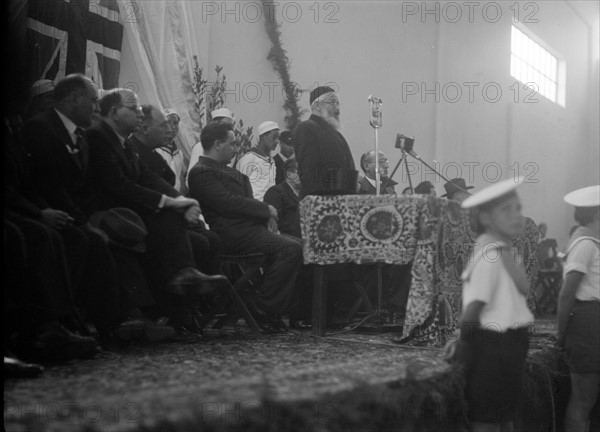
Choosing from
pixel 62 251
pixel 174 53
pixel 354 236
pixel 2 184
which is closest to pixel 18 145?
pixel 2 184

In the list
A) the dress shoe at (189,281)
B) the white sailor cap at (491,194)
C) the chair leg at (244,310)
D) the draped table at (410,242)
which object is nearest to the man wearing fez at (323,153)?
the draped table at (410,242)

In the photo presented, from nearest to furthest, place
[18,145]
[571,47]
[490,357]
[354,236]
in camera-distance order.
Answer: [490,357], [18,145], [354,236], [571,47]

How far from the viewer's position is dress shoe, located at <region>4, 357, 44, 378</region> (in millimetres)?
3061

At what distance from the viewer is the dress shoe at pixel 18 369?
10.0 feet

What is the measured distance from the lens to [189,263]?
14.5ft

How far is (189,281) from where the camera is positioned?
436 centimetres

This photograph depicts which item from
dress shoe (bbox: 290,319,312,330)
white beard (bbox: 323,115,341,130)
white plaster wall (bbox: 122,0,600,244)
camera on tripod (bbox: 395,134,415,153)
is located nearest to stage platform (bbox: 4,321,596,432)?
dress shoe (bbox: 290,319,312,330)

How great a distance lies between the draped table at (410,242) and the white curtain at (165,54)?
7.83ft

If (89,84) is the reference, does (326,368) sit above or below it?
below

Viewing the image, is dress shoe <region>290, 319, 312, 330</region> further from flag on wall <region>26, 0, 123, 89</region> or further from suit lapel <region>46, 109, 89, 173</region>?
flag on wall <region>26, 0, 123, 89</region>

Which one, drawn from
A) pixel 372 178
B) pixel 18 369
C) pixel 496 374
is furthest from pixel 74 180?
pixel 372 178

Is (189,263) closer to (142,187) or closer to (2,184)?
(142,187)

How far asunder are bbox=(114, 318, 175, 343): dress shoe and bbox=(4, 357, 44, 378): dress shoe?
3.47ft

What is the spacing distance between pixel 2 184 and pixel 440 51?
7712 mm
